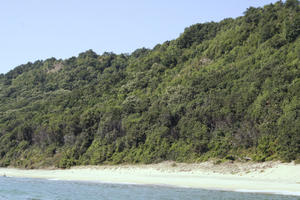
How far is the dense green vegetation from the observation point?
35.9 metres

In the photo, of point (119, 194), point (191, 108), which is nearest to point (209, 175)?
point (119, 194)

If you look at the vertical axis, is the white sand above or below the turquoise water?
above

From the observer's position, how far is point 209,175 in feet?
108

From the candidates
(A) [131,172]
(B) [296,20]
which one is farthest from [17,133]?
(B) [296,20]

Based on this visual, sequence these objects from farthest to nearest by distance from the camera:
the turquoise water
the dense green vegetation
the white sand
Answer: the dense green vegetation → the white sand → the turquoise water

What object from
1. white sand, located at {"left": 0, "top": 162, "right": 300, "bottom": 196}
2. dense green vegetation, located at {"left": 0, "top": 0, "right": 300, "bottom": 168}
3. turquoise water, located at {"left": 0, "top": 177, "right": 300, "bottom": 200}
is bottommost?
turquoise water, located at {"left": 0, "top": 177, "right": 300, "bottom": 200}

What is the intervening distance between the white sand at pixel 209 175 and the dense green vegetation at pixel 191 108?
1318 mm

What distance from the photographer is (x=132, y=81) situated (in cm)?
6794

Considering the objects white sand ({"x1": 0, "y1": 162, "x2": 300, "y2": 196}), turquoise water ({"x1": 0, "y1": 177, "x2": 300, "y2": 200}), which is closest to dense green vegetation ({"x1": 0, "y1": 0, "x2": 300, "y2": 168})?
white sand ({"x1": 0, "y1": 162, "x2": 300, "y2": 196})

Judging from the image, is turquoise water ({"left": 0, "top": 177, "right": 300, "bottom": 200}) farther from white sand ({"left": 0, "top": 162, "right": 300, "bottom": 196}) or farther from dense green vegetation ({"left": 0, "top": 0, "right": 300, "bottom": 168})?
dense green vegetation ({"left": 0, "top": 0, "right": 300, "bottom": 168})

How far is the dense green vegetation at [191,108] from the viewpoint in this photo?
35863mm

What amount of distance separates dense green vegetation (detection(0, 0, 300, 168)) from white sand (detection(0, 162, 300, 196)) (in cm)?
132

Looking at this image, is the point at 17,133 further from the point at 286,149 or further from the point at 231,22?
the point at 286,149

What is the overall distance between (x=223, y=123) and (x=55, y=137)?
99.4 ft
